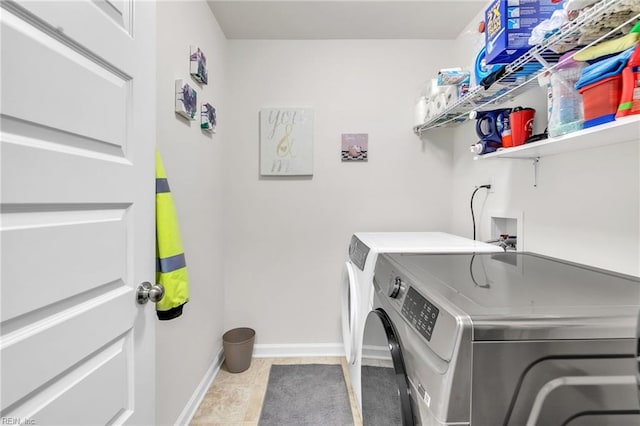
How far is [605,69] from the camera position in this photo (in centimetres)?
77

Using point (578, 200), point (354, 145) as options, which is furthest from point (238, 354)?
point (578, 200)

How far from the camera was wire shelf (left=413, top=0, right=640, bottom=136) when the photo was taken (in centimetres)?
73

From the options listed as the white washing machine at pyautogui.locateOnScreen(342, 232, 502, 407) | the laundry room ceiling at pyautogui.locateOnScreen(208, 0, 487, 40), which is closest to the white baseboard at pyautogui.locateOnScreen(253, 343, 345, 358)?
the white washing machine at pyautogui.locateOnScreen(342, 232, 502, 407)

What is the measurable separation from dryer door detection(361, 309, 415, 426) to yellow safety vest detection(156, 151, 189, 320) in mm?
746

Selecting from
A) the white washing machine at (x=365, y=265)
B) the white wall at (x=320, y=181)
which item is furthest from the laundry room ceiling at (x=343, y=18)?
the white washing machine at (x=365, y=265)

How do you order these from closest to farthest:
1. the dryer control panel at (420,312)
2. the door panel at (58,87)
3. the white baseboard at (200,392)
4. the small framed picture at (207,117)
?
the door panel at (58,87), the dryer control panel at (420,312), the white baseboard at (200,392), the small framed picture at (207,117)

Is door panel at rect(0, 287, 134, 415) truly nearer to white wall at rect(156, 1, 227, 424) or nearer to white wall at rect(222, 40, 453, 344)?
white wall at rect(156, 1, 227, 424)

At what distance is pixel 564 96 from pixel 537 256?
68cm

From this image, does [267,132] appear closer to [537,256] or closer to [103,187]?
[103,187]

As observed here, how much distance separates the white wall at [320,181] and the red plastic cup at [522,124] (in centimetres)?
101

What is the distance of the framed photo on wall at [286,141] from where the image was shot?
215 cm

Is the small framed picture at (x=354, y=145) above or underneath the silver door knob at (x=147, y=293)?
above

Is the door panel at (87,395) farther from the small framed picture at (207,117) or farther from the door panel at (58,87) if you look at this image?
the small framed picture at (207,117)

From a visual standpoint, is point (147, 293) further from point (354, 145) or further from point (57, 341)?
point (354, 145)
